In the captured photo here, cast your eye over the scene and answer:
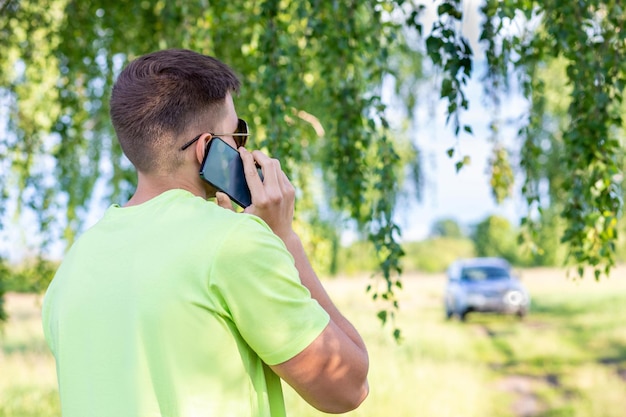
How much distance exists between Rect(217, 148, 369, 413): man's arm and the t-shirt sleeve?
0.03m

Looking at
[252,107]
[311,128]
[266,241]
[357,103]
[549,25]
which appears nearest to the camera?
[266,241]

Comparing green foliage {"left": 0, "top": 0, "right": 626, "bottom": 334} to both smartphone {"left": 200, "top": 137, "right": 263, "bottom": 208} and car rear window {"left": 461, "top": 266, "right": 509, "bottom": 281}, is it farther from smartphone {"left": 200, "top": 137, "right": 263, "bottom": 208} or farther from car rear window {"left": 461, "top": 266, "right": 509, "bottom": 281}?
car rear window {"left": 461, "top": 266, "right": 509, "bottom": 281}

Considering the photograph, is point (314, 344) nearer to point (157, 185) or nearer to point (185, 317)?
point (185, 317)

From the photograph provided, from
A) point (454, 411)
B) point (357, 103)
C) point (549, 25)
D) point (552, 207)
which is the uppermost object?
point (549, 25)

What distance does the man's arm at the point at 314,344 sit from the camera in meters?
1.25

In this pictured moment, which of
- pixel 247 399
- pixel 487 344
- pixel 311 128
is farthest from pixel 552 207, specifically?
pixel 247 399

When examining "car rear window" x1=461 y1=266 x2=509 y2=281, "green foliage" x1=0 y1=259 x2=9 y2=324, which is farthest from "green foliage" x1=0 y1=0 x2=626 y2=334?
"car rear window" x1=461 y1=266 x2=509 y2=281

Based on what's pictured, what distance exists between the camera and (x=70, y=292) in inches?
52.1

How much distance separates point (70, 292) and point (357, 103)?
264 centimetres

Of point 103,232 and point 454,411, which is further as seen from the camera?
point 454,411

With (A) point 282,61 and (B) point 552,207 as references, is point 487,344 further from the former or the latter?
(A) point 282,61

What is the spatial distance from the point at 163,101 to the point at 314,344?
1.61 feet

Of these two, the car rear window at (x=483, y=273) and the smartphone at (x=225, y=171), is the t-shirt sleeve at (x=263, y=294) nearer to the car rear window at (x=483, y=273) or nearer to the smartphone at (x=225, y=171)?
the smartphone at (x=225, y=171)

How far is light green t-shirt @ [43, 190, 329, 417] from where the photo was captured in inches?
47.3
